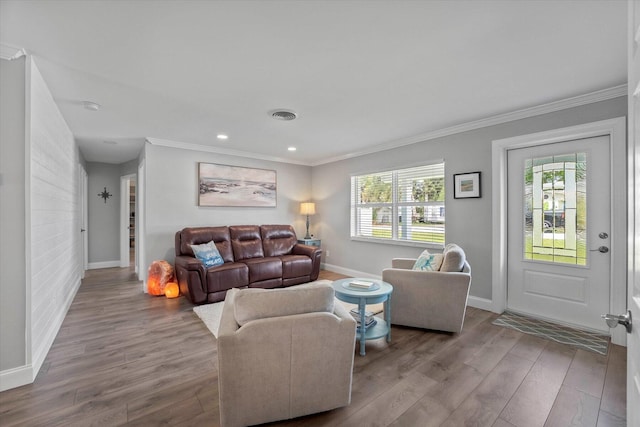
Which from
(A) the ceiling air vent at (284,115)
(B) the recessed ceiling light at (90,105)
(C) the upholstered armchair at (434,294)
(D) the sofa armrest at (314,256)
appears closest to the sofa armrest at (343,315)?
(C) the upholstered armchair at (434,294)

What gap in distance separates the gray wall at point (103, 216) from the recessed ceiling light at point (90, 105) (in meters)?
3.95

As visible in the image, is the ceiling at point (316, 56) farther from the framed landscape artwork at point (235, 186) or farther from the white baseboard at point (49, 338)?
Result: the white baseboard at point (49, 338)

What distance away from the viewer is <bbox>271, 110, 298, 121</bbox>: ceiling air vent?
123 inches

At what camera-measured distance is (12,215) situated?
1.99 meters

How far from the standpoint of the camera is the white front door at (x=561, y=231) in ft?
9.08

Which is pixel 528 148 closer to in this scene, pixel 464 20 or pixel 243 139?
pixel 464 20

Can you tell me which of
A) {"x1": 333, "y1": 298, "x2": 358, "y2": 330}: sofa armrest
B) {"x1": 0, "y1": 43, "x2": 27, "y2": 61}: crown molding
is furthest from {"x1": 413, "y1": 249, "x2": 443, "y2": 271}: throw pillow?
{"x1": 0, "y1": 43, "x2": 27, "y2": 61}: crown molding

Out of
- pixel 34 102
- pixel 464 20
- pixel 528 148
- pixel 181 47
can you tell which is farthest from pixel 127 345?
pixel 528 148

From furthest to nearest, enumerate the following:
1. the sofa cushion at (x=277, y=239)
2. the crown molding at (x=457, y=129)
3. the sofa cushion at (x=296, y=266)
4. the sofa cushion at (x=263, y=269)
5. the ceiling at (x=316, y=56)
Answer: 1. the sofa cushion at (x=277, y=239)
2. the sofa cushion at (x=296, y=266)
3. the sofa cushion at (x=263, y=269)
4. the crown molding at (x=457, y=129)
5. the ceiling at (x=316, y=56)

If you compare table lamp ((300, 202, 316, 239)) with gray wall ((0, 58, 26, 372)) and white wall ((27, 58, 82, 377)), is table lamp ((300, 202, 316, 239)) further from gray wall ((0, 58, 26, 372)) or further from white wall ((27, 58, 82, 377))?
gray wall ((0, 58, 26, 372))

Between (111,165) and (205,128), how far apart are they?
4094 millimetres

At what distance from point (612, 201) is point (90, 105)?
5.21m

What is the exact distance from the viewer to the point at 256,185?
17.5ft

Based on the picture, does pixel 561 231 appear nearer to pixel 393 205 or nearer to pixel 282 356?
pixel 393 205
